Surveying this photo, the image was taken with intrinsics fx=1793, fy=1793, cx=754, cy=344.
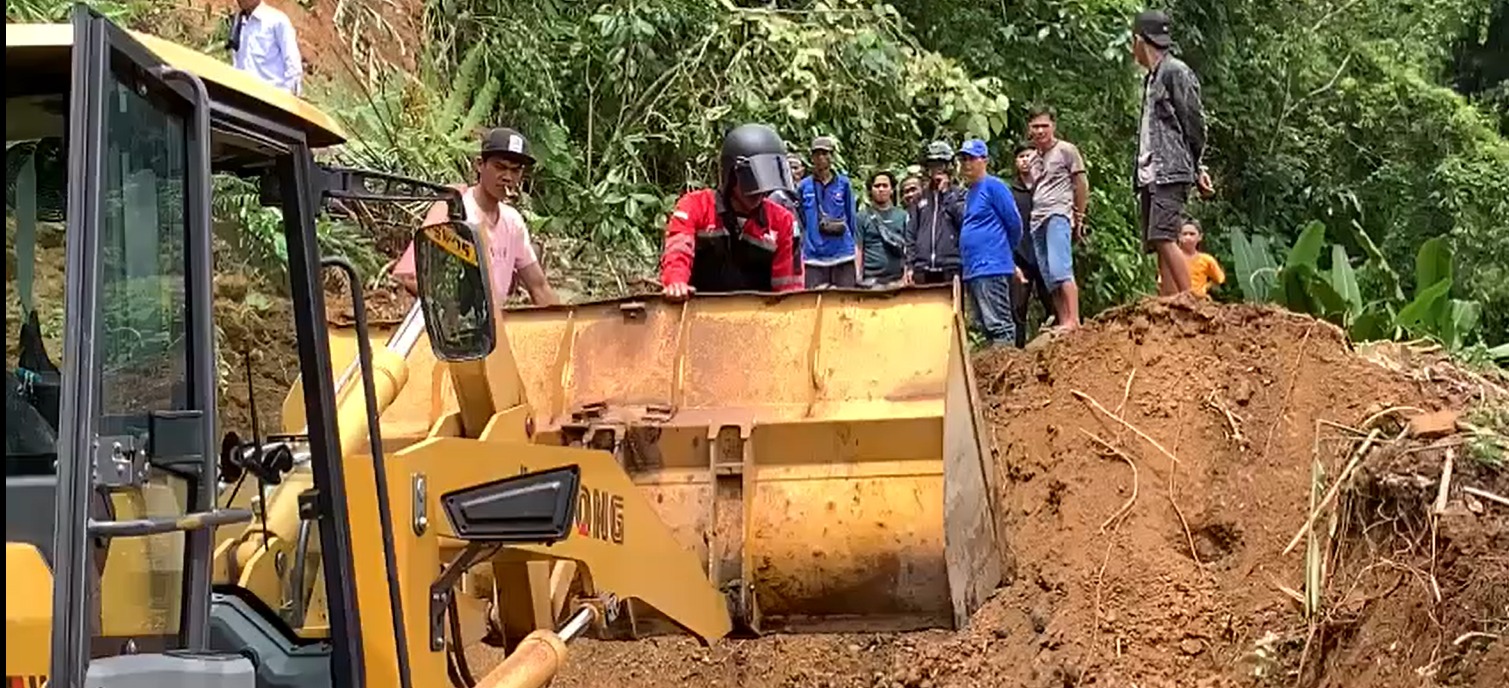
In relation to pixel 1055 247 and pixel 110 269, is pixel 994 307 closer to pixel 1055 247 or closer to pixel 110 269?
pixel 1055 247

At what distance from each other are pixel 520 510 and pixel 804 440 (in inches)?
88.5

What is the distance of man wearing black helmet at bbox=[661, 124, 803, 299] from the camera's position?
6570mm

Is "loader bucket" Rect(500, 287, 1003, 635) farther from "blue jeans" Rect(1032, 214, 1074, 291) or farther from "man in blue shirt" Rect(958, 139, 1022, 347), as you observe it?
"blue jeans" Rect(1032, 214, 1074, 291)

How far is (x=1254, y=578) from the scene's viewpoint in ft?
23.2

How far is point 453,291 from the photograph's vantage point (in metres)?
3.88

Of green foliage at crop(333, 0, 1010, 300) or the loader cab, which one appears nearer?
the loader cab

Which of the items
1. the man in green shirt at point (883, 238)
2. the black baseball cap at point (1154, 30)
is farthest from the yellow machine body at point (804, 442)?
the man in green shirt at point (883, 238)

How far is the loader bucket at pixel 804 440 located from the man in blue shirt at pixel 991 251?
11.4 feet

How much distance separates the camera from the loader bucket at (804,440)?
530cm

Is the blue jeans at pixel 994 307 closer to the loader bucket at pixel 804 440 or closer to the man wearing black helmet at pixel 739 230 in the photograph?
the man wearing black helmet at pixel 739 230

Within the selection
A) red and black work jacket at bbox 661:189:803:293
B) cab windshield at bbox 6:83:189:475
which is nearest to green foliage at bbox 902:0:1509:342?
red and black work jacket at bbox 661:189:803:293

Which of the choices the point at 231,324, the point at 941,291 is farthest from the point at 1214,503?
the point at 231,324

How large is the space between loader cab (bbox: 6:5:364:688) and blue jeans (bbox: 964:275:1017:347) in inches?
257

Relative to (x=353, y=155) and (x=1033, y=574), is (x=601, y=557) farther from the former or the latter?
(x=353, y=155)
